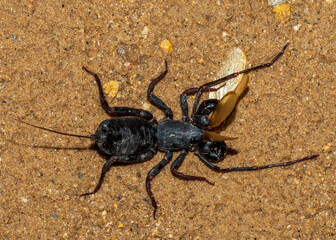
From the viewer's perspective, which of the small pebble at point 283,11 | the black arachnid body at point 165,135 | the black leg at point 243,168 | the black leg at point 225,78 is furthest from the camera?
the small pebble at point 283,11

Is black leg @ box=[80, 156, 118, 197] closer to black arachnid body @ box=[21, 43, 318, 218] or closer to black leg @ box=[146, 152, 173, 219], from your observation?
black arachnid body @ box=[21, 43, 318, 218]

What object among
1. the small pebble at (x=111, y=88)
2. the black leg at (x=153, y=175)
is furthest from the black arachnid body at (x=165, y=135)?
the small pebble at (x=111, y=88)

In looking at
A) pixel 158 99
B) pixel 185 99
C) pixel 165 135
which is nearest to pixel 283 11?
pixel 185 99

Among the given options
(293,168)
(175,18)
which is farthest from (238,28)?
(293,168)

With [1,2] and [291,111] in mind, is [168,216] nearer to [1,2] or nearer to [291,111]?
[291,111]

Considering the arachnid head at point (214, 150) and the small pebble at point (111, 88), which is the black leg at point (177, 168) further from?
the small pebble at point (111, 88)

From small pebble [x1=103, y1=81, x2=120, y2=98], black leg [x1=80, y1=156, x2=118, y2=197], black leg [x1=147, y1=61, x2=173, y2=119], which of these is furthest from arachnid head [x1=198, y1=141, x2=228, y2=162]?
small pebble [x1=103, y1=81, x2=120, y2=98]

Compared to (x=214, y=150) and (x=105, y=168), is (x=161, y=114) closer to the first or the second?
(x=214, y=150)

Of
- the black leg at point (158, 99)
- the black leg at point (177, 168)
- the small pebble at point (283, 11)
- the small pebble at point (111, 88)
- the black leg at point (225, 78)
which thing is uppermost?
the small pebble at point (283, 11)
